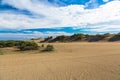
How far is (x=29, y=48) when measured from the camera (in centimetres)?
2367

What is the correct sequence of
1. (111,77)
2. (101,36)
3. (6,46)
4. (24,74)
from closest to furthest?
(111,77) → (24,74) → (6,46) → (101,36)

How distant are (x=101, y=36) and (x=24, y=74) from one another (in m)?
29.4

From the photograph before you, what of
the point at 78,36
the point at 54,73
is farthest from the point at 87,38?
the point at 54,73

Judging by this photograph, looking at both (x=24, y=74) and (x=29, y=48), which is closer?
(x=24, y=74)

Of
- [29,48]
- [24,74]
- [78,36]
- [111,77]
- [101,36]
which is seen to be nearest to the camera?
[111,77]

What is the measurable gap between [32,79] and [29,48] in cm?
1511

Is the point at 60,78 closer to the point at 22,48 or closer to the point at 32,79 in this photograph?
the point at 32,79

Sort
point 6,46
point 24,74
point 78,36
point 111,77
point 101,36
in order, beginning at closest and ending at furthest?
1. point 111,77
2. point 24,74
3. point 6,46
4. point 101,36
5. point 78,36

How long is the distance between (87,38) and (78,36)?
2.22 m

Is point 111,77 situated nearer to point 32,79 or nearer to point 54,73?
point 54,73

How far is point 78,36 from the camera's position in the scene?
1586 inches

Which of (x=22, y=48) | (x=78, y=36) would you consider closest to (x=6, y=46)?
(x=22, y=48)

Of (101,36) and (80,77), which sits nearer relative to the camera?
(80,77)

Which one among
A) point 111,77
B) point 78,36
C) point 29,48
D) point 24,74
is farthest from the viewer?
point 78,36
